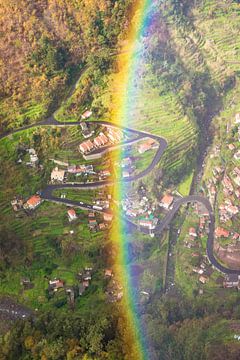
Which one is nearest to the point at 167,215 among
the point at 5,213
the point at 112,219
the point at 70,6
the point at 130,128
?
the point at 112,219

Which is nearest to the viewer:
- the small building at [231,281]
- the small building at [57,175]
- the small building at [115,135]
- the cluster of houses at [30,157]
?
the small building at [231,281]

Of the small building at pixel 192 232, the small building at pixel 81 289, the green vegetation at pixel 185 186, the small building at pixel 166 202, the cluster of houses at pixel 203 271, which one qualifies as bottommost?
the small building at pixel 81 289

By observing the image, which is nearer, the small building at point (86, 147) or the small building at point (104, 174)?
the small building at point (104, 174)

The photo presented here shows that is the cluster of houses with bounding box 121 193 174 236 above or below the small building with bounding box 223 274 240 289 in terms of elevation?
above

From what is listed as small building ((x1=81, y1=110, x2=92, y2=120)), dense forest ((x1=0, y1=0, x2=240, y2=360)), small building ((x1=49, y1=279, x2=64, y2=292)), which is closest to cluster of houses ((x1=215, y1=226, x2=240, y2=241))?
dense forest ((x1=0, y1=0, x2=240, y2=360))

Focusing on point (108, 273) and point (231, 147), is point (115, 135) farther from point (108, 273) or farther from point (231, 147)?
point (108, 273)

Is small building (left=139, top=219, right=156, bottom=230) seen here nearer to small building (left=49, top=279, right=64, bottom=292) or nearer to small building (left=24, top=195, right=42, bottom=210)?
small building (left=49, top=279, right=64, bottom=292)

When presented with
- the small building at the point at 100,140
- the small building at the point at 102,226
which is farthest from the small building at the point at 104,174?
the small building at the point at 102,226

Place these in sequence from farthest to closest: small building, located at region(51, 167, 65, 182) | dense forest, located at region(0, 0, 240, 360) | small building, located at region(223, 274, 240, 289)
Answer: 1. small building, located at region(51, 167, 65, 182)
2. small building, located at region(223, 274, 240, 289)
3. dense forest, located at region(0, 0, 240, 360)

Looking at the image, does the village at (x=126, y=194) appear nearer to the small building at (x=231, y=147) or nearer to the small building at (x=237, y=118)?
the small building at (x=231, y=147)

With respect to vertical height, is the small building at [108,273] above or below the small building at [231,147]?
below

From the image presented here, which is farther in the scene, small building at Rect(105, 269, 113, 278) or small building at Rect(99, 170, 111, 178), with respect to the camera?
small building at Rect(99, 170, 111, 178)
